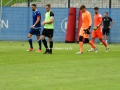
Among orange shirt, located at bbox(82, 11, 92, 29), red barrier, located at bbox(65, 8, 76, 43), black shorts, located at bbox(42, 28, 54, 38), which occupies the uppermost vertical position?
orange shirt, located at bbox(82, 11, 92, 29)

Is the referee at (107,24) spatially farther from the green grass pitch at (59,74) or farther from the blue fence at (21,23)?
the green grass pitch at (59,74)

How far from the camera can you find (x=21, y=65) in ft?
55.2

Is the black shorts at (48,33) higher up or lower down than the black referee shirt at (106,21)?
higher up

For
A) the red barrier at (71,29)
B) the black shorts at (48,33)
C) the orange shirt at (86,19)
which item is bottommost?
the red barrier at (71,29)

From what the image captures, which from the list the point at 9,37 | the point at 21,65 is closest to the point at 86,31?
the point at 21,65

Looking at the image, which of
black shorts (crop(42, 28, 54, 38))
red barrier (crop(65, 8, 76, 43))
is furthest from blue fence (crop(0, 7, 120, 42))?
black shorts (crop(42, 28, 54, 38))

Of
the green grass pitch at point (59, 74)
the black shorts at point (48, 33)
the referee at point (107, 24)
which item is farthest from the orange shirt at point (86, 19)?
the referee at point (107, 24)

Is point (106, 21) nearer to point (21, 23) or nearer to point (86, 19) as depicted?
point (21, 23)

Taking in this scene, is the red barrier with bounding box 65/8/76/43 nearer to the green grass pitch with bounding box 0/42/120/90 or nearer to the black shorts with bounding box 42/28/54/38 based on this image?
the black shorts with bounding box 42/28/54/38

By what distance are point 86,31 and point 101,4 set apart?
1560 centimetres

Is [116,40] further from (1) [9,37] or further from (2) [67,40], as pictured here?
(1) [9,37]

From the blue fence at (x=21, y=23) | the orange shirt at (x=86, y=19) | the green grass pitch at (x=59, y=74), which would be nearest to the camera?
the green grass pitch at (x=59, y=74)

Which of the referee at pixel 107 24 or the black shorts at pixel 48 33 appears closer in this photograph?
the black shorts at pixel 48 33

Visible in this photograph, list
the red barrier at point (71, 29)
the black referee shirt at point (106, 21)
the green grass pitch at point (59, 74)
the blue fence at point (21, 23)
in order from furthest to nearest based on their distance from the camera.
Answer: the blue fence at point (21, 23) → the red barrier at point (71, 29) → the black referee shirt at point (106, 21) → the green grass pitch at point (59, 74)
